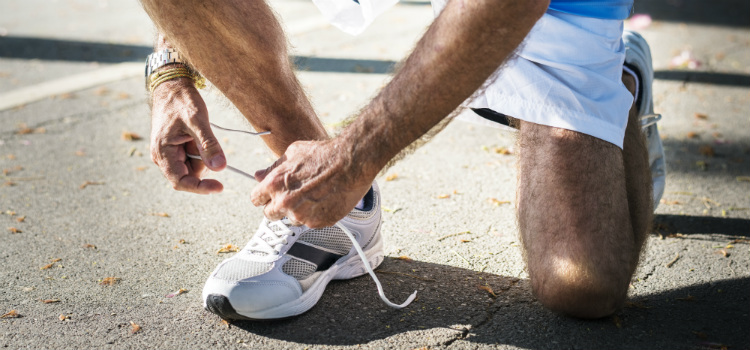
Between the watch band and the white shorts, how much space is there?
2.90 ft

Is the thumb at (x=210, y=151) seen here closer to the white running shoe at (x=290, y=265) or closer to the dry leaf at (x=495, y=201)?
the white running shoe at (x=290, y=265)

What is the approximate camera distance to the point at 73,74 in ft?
14.2

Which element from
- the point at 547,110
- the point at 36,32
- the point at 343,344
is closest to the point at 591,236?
the point at 547,110

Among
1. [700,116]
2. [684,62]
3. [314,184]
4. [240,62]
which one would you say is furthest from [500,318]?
[684,62]

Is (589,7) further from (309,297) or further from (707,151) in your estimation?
(707,151)

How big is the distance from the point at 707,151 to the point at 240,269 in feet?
7.51

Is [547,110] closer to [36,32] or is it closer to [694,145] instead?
[694,145]

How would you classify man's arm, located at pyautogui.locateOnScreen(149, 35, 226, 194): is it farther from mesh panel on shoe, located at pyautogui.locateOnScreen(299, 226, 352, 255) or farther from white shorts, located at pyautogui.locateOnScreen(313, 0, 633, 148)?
white shorts, located at pyautogui.locateOnScreen(313, 0, 633, 148)

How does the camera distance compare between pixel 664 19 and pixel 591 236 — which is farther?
pixel 664 19

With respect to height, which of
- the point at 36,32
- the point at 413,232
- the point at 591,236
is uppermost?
the point at 591,236

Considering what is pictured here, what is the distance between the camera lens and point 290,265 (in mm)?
1780

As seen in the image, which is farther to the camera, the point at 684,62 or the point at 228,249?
the point at 684,62

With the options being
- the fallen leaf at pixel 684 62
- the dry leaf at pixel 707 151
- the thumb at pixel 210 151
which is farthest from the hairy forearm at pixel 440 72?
the fallen leaf at pixel 684 62

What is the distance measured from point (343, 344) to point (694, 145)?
2257mm
